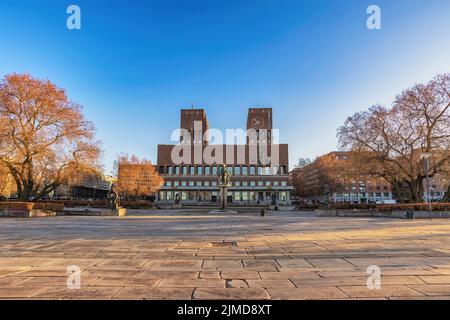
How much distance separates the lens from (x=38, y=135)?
2856 cm

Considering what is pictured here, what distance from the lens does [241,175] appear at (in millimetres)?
86688

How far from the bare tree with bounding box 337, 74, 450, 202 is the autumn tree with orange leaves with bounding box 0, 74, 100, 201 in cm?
3177

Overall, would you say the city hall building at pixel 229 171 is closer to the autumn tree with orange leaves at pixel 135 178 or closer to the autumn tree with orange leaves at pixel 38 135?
the autumn tree with orange leaves at pixel 135 178

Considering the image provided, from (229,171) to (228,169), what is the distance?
2.77ft

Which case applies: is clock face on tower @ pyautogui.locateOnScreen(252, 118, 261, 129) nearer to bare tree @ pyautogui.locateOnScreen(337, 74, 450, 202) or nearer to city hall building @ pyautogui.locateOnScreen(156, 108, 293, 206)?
city hall building @ pyautogui.locateOnScreen(156, 108, 293, 206)

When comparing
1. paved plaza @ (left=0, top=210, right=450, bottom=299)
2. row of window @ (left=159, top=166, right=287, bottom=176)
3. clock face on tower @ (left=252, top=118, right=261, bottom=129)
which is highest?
clock face on tower @ (left=252, top=118, right=261, bottom=129)

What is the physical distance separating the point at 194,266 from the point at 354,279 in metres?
3.52

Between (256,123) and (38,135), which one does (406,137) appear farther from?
(256,123)

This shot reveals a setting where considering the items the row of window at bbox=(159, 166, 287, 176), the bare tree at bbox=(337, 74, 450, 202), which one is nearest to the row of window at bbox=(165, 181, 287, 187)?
the row of window at bbox=(159, 166, 287, 176)

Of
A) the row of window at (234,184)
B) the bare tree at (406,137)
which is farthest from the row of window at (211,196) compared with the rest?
the bare tree at (406,137)

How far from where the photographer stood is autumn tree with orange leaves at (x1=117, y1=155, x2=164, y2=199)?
58469mm

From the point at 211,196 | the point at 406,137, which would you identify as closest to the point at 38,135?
the point at 406,137
